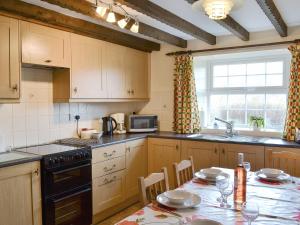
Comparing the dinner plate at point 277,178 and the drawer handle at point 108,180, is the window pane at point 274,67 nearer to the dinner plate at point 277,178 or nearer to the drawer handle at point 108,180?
the dinner plate at point 277,178

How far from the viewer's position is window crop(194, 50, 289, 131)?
12.1ft

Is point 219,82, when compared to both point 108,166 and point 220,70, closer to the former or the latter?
point 220,70

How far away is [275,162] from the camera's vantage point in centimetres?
301

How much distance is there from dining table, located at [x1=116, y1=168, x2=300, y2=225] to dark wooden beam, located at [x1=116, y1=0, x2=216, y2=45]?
1.44 meters

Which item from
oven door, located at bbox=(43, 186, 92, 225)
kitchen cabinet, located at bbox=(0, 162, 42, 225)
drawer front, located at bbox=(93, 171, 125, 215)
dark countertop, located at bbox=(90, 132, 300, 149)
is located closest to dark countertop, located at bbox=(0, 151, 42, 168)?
kitchen cabinet, located at bbox=(0, 162, 42, 225)

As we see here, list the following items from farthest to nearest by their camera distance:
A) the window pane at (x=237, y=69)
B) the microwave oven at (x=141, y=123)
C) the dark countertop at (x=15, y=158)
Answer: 1. the microwave oven at (x=141, y=123)
2. the window pane at (x=237, y=69)
3. the dark countertop at (x=15, y=158)

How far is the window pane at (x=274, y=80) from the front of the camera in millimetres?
3684

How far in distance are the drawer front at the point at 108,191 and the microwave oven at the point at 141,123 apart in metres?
0.83

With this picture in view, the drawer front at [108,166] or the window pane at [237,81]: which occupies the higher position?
the window pane at [237,81]

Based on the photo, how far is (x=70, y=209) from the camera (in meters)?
2.66

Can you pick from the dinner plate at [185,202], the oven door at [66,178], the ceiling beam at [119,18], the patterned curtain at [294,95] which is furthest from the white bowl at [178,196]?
the patterned curtain at [294,95]

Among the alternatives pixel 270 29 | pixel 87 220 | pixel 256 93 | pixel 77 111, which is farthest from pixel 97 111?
pixel 270 29

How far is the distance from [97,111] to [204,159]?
60.6 inches

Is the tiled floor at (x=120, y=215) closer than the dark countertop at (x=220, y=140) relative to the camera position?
No
